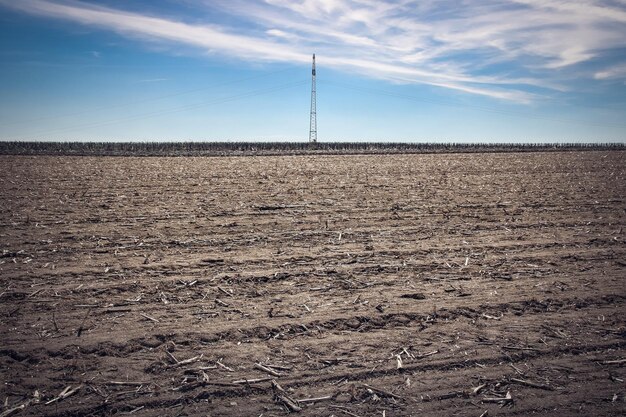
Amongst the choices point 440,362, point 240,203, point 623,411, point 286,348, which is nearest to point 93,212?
point 240,203

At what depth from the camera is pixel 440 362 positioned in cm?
428

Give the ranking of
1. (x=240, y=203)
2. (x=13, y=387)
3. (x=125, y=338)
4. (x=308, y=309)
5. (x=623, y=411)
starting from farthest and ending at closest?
1. (x=240, y=203)
2. (x=308, y=309)
3. (x=125, y=338)
4. (x=13, y=387)
5. (x=623, y=411)

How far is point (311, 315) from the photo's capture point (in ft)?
17.3

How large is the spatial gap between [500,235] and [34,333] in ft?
Result: 30.1

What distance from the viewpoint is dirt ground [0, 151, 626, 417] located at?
377 cm

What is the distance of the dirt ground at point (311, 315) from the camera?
3.77 metres

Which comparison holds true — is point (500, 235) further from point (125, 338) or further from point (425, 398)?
point (125, 338)

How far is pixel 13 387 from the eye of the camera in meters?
3.81

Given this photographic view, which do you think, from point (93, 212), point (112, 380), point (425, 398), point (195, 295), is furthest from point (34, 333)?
point (93, 212)

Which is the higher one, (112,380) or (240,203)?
(240,203)

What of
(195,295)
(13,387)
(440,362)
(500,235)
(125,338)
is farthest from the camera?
A: (500,235)

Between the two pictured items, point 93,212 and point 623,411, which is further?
point 93,212

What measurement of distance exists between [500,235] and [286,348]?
6780 mm

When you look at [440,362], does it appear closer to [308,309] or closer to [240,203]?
[308,309]
